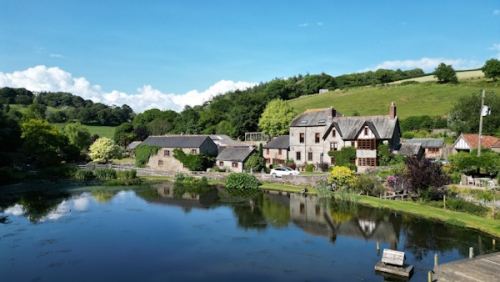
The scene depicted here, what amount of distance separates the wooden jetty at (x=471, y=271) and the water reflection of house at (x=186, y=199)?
19744 mm

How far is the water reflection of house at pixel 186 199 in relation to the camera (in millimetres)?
32344

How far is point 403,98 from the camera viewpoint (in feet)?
281

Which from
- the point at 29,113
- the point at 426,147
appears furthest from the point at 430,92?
the point at 29,113

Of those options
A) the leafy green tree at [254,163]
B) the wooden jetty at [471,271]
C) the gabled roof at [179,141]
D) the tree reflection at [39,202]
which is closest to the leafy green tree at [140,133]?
the gabled roof at [179,141]

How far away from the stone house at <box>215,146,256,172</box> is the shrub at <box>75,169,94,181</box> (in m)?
16.9

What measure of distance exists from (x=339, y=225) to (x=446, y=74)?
8359cm

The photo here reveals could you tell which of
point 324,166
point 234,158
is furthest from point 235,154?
point 324,166

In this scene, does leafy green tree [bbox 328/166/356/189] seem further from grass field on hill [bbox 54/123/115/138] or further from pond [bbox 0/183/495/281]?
grass field on hill [bbox 54/123/115/138]

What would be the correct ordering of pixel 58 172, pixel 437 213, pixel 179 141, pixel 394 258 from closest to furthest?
pixel 394 258 < pixel 437 213 < pixel 58 172 < pixel 179 141

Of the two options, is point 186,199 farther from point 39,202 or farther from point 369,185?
point 369,185

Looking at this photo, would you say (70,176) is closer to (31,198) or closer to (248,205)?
(31,198)

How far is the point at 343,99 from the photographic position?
314 ft

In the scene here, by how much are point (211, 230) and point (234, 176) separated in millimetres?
17585

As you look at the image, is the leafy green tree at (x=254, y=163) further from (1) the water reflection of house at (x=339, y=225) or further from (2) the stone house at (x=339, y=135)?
(1) the water reflection of house at (x=339, y=225)
